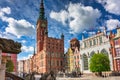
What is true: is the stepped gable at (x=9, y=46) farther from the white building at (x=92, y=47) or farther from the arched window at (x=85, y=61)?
the arched window at (x=85, y=61)

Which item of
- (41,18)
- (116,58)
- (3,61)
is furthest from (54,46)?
(3,61)

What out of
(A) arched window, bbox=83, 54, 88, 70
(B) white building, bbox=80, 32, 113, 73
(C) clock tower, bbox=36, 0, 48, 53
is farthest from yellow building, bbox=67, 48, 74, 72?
(C) clock tower, bbox=36, 0, 48, 53

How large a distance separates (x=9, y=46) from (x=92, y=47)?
54.6 metres

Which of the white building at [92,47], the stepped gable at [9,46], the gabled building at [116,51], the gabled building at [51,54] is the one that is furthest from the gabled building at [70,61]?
the stepped gable at [9,46]

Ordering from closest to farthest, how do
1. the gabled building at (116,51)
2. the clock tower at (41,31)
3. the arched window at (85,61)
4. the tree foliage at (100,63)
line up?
the tree foliage at (100,63), the gabled building at (116,51), the arched window at (85,61), the clock tower at (41,31)

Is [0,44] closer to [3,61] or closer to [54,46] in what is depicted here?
[3,61]

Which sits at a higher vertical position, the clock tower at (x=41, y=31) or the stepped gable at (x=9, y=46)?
the clock tower at (x=41, y=31)

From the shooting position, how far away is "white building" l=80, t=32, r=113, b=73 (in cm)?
5132

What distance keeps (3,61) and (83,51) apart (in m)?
58.5

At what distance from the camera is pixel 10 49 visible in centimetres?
439

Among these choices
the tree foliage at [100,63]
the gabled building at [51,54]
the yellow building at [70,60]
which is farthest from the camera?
the gabled building at [51,54]

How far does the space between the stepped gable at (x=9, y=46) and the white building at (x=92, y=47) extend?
47.1 meters

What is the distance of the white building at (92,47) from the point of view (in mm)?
51319

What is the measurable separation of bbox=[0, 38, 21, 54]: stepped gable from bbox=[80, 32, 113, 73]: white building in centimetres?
4707
